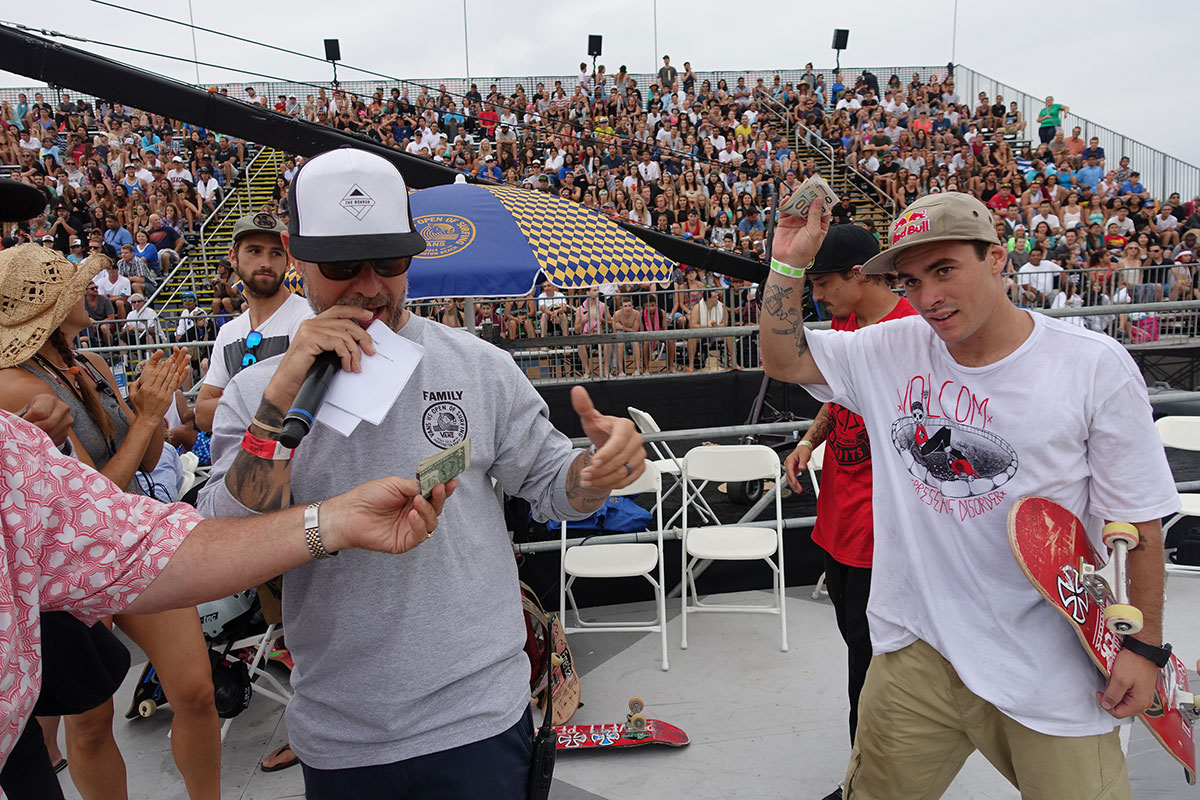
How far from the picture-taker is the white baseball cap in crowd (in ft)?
4.83

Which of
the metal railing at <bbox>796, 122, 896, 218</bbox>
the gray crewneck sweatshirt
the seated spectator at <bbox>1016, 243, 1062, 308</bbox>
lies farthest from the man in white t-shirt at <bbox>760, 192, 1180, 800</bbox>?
the metal railing at <bbox>796, 122, 896, 218</bbox>

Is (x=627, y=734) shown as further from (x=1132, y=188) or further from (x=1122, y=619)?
(x=1132, y=188)

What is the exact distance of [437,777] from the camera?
A: 5.05ft

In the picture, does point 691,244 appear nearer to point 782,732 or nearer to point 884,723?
point 782,732

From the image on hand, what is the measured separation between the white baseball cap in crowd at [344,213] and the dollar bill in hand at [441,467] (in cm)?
41

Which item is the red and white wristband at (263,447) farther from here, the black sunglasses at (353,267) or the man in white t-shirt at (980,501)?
the man in white t-shirt at (980,501)

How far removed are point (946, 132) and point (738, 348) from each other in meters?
14.8

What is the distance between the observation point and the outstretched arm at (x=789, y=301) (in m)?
2.17

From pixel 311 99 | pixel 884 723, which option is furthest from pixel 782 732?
pixel 311 99

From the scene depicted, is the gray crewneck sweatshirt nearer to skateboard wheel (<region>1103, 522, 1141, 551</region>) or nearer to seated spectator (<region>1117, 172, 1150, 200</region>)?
skateboard wheel (<region>1103, 522, 1141, 551</region>)

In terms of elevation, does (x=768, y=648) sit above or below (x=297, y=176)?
below

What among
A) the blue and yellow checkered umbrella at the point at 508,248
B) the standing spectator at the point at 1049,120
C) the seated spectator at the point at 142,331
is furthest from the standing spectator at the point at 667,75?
the blue and yellow checkered umbrella at the point at 508,248

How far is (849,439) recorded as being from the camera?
2836 millimetres

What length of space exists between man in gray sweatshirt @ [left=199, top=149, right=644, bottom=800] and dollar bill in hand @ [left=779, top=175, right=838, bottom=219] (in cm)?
99
